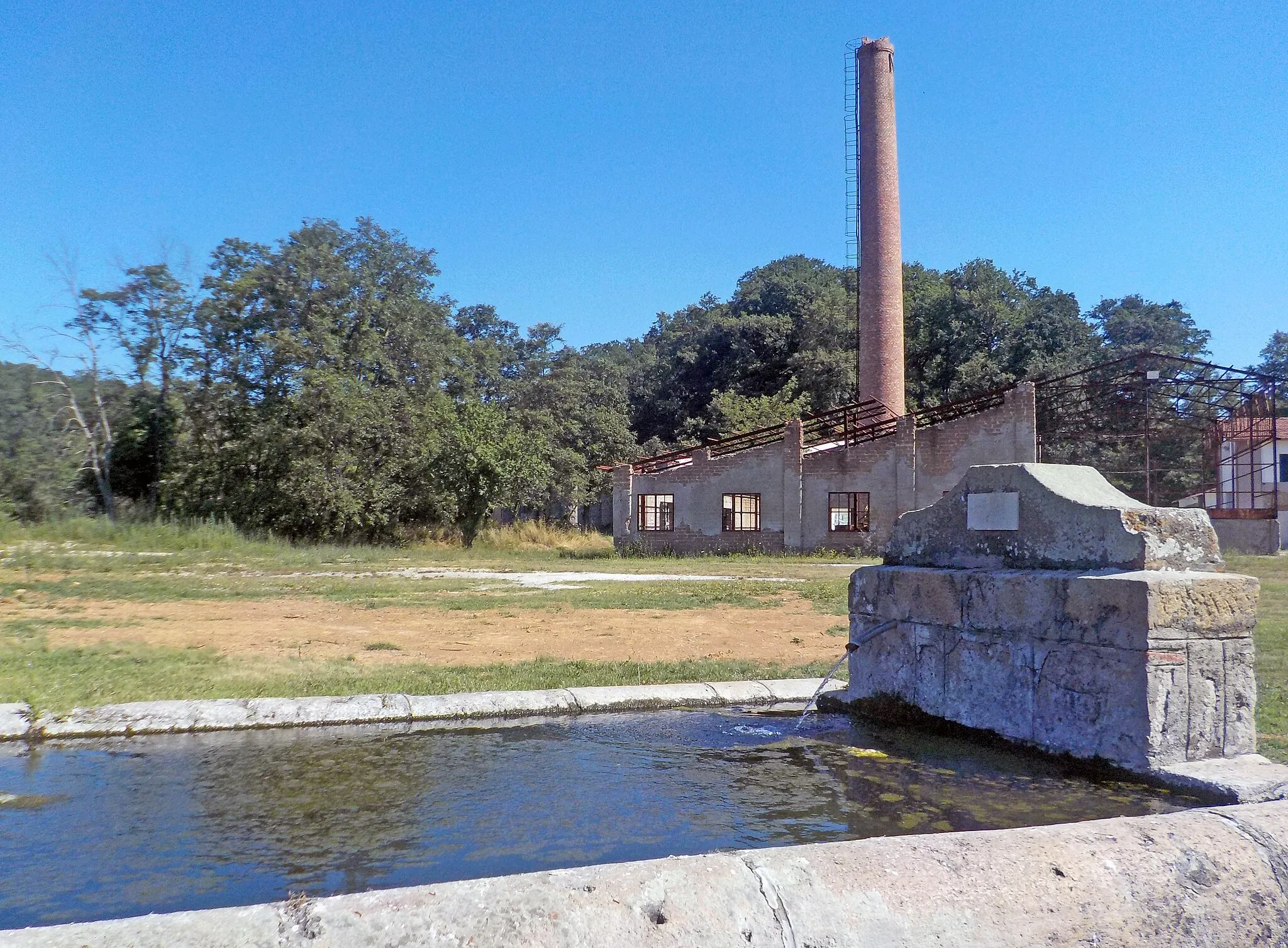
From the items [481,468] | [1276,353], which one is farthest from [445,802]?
[1276,353]

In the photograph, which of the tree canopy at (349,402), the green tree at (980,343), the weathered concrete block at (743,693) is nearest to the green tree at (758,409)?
the tree canopy at (349,402)

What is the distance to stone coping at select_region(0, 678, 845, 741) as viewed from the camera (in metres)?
5.14

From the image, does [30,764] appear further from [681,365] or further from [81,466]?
[681,365]

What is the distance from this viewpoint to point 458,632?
1090 cm

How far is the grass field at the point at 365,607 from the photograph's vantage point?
709cm

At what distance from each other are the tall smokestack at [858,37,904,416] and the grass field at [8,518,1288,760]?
8.87m

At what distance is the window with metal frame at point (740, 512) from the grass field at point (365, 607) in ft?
6.97

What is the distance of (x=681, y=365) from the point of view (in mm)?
48531

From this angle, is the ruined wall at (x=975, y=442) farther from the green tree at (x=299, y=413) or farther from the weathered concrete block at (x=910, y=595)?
the weathered concrete block at (x=910, y=595)

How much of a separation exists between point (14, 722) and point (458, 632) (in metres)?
5.98

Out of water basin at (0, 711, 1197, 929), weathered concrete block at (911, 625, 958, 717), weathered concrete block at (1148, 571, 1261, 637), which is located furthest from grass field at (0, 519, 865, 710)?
weathered concrete block at (1148, 571, 1261, 637)

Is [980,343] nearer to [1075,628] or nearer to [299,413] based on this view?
[299,413]

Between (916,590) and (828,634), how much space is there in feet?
18.1

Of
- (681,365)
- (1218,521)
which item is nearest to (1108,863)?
(1218,521)
